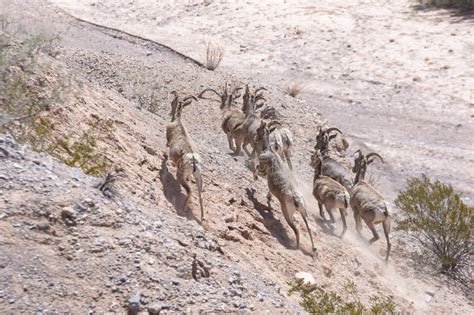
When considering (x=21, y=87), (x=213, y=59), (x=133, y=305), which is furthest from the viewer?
(x=213, y=59)

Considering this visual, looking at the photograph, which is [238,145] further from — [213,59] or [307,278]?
[213,59]

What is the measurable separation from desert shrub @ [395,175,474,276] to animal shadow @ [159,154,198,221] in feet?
14.5

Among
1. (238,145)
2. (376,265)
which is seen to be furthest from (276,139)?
(376,265)

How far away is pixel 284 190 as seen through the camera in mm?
9461

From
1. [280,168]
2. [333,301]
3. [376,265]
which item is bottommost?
[376,265]

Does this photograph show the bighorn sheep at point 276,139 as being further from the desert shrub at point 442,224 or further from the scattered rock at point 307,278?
the scattered rock at point 307,278

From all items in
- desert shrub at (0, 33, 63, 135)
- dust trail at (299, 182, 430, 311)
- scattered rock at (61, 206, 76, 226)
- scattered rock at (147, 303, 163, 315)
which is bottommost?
dust trail at (299, 182, 430, 311)

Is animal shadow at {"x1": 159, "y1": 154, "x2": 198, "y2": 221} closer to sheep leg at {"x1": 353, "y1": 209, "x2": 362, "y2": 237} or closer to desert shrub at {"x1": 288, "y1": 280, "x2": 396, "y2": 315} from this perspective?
desert shrub at {"x1": 288, "y1": 280, "x2": 396, "y2": 315}

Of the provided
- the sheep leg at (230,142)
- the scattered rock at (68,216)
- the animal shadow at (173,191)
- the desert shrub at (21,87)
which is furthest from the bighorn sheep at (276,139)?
the scattered rock at (68,216)

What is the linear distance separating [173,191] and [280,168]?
1924mm

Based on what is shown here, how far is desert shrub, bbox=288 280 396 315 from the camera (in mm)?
6977

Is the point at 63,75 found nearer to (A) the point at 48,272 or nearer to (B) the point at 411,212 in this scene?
(A) the point at 48,272

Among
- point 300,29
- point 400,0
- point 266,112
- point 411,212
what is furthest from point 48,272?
point 400,0

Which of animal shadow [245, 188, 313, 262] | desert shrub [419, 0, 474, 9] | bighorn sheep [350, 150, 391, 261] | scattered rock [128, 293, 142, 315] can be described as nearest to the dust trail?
bighorn sheep [350, 150, 391, 261]
